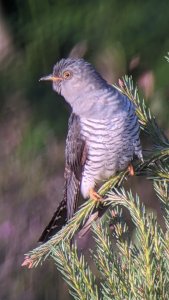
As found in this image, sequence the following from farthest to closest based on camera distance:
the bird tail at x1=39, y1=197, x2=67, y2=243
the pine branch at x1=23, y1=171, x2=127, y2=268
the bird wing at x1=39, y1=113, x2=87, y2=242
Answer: the bird wing at x1=39, y1=113, x2=87, y2=242, the bird tail at x1=39, y1=197, x2=67, y2=243, the pine branch at x1=23, y1=171, x2=127, y2=268

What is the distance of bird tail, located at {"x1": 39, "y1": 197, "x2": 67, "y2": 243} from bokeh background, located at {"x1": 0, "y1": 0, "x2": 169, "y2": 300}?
391mm

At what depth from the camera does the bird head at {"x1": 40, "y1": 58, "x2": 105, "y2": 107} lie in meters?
3.11

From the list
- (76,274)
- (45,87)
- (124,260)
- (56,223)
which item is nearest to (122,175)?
(56,223)

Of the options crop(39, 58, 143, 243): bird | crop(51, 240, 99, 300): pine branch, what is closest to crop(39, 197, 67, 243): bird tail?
crop(39, 58, 143, 243): bird

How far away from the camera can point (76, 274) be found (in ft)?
6.01

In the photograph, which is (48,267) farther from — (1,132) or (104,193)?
(104,193)

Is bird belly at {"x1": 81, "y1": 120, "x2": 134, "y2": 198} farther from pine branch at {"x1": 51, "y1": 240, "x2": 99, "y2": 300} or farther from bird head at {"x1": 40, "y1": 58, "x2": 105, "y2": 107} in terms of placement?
pine branch at {"x1": 51, "y1": 240, "x2": 99, "y2": 300}

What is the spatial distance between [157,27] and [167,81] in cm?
21

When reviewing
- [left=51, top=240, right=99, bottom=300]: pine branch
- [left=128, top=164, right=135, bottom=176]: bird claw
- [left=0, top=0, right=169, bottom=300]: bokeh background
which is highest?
[left=0, top=0, right=169, bottom=300]: bokeh background

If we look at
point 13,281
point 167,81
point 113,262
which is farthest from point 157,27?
point 13,281

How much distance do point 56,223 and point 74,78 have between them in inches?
30.1

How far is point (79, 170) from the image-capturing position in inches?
117

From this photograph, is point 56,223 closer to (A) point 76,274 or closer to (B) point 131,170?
(B) point 131,170

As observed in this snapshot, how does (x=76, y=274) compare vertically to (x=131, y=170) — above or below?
below
